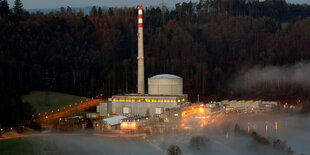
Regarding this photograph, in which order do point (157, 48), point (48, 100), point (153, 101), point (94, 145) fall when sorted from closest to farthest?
1. point (94, 145)
2. point (153, 101)
3. point (48, 100)
4. point (157, 48)

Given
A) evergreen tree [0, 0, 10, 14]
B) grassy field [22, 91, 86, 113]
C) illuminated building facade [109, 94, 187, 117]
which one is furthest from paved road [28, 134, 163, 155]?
evergreen tree [0, 0, 10, 14]

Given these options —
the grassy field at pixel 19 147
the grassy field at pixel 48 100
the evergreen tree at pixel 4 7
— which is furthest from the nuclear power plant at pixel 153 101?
the evergreen tree at pixel 4 7

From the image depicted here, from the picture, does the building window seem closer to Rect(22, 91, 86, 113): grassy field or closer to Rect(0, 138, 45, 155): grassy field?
Rect(22, 91, 86, 113): grassy field

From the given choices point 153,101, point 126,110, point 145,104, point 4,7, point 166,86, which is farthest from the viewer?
point 4,7

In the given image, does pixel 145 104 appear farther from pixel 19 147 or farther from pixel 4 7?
pixel 4 7

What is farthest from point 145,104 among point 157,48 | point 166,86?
point 157,48

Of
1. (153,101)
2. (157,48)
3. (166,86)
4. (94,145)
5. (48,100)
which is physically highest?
(157,48)
